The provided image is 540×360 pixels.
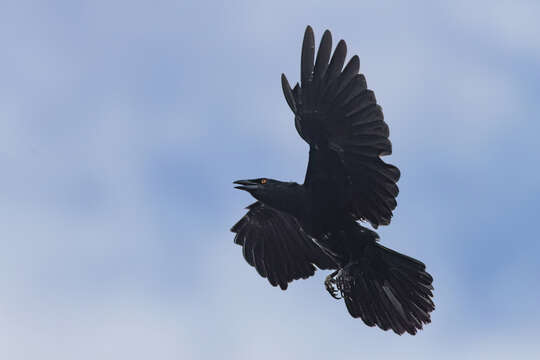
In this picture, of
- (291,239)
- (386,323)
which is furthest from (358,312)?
(291,239)

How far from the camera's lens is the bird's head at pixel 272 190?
14.1 metres

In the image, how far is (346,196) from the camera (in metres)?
14.0

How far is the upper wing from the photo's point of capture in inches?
522

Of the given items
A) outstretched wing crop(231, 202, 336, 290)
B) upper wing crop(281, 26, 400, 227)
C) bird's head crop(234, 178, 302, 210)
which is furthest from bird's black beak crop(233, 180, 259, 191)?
outstretched wing crop(231, 202, 336, 290)

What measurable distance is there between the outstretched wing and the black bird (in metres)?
0.02

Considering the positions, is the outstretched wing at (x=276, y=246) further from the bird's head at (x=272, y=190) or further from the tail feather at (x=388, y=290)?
the bird's head at (x=272, y=190)

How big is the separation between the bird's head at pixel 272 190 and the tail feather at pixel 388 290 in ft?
4.40

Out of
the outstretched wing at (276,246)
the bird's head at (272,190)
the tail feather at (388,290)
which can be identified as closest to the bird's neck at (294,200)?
the bird's head at (272,190)

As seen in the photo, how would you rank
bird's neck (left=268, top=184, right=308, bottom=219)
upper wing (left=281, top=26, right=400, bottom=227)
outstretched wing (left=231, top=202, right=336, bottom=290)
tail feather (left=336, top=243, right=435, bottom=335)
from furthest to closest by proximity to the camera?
outstretched wing (left=231, top=202, right=336, bottom=290) < tail feather (left=336, top=243, right=435, bottom=335) < bird's neck (left=268, top=184, right=308, bottom=219) < upper wing (left=281, top=26, right=400, bottom=227)

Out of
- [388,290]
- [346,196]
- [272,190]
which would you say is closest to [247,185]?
[272,190]

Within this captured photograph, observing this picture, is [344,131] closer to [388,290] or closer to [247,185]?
[247,185]

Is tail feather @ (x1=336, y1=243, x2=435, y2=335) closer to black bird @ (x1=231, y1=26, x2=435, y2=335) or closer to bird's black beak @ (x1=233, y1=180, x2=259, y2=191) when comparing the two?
black bird @ (x1=231, y1=26, x2=435, y2=335)

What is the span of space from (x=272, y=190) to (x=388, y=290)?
2232 mm

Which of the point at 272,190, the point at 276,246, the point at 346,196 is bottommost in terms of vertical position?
the point at 346,196
